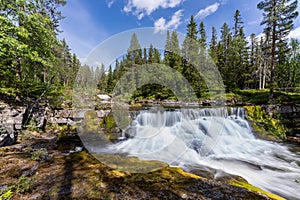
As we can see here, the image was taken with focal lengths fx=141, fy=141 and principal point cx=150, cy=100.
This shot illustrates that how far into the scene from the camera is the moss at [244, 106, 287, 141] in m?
8.83

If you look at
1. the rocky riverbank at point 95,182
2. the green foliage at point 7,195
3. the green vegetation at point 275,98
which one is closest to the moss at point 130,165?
the rocky riverbank at point 95,182

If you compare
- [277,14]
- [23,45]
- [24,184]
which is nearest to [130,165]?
[24,184]

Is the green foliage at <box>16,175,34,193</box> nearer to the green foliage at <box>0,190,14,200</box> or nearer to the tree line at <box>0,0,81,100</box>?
the green foliage at <box>0,190,14,200</box>

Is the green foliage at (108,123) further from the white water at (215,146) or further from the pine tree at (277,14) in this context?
the pine tree at (277,14)

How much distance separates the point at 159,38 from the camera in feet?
21.5

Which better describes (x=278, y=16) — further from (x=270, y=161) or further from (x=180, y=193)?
(x=180, y=193)

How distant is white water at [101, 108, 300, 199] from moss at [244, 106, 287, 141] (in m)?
0.54

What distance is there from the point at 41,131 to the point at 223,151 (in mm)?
9537

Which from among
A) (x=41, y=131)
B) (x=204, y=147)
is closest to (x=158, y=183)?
(x=204, y=147)

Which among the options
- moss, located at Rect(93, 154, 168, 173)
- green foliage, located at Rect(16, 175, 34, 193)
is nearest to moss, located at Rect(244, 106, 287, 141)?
moss, located at Rect(93, 154, 168, 173)

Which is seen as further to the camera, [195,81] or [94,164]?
[195,81]

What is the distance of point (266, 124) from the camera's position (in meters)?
9.45

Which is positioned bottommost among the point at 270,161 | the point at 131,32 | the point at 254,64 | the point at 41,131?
the point at 270,161

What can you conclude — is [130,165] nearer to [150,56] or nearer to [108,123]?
[108,123]
